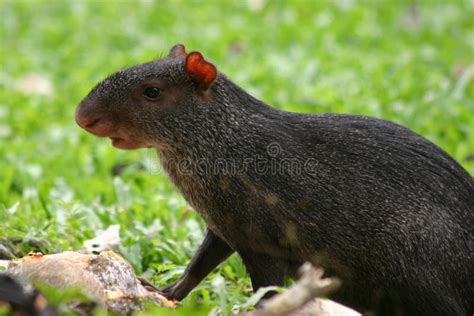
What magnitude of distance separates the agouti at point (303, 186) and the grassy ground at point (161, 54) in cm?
44

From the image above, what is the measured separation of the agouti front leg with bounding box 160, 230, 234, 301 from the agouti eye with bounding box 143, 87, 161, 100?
749 millimetres

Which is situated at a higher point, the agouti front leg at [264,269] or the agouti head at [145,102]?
the agouti head at [145,102]

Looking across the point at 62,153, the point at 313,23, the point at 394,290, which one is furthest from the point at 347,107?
the point at 394,290

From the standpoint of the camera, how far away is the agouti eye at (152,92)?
4848 millimetres

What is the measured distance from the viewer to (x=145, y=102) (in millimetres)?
4844

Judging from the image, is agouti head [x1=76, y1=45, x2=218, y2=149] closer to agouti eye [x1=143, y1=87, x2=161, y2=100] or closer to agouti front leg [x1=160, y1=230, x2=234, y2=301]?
agouti eye [x1=143, y1=87, x2=161, y2=100]

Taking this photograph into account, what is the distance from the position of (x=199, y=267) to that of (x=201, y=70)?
1.01 meters

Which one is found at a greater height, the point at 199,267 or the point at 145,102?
the point at 145,102

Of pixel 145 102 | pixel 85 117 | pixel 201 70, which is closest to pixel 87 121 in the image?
pixel 85 117

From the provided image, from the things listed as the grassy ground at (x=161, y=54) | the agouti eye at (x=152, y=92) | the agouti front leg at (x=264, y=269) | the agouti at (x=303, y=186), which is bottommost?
the agouti front leg at (x=264, y=269)

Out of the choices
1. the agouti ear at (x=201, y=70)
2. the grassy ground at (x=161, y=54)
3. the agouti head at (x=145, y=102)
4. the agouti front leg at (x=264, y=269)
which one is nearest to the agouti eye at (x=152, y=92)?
the agouti head at (x=145, y=102)

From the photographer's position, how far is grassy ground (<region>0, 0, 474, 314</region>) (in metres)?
5.82

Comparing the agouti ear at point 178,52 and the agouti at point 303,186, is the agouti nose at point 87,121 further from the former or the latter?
the agouti ear at point 178,52

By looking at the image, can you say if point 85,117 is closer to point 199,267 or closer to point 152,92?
point 152,92
